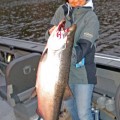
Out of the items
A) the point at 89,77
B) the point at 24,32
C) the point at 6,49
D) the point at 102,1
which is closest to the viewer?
the point at 89,77

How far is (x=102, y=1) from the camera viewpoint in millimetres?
37750

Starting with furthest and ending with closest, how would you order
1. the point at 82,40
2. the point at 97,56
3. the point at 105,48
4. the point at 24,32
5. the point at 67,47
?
the point at 24,32
the point at 105,48
the point at 97,56
the point at 82,40
the point at 67,47

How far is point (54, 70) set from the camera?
2934mm

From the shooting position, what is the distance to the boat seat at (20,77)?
4.19m

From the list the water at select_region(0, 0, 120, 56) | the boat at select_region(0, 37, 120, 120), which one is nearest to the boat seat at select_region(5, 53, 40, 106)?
the boat at select_region(0, 37, 120, 120)

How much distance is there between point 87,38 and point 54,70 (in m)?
0.57

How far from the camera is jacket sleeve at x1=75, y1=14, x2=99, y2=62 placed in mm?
3189

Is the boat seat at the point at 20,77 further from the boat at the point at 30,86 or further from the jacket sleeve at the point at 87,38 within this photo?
the jacket sleeve at the point at 87,38

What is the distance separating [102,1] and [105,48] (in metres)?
22.3

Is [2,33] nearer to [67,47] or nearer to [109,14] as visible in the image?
[109,14]

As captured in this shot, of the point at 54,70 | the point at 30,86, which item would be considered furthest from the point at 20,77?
the point at 54,70

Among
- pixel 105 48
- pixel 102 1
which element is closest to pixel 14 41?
pixel 105 48

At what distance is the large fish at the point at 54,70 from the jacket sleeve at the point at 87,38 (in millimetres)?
263

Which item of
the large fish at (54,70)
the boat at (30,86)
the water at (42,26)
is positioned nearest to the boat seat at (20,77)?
the boat at (30,86)
